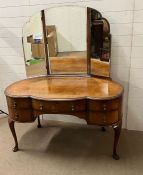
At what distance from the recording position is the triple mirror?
78.3 inches


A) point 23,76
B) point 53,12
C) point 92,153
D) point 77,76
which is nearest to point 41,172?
point 92,153

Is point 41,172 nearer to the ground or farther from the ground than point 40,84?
nearer to the ground

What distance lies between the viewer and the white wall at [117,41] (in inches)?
76.0

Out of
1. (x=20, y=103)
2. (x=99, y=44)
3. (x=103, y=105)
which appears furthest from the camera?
(x=99, y=44)

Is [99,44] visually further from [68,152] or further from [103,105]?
[68,152]

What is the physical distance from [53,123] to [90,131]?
0.45 metres

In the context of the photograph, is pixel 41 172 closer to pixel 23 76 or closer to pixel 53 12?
pixel 23 76

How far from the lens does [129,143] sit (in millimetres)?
2105

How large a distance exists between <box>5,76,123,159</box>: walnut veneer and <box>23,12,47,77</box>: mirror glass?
1.00ft

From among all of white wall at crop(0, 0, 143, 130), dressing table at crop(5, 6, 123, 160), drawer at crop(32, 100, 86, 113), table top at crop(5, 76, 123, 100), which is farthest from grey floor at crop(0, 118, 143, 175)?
table top at crop(5, 76, 123, 100)

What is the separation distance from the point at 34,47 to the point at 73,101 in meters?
0.81

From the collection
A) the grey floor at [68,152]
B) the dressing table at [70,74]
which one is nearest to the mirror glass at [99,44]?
the dressing table at [70,74]

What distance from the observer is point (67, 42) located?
2.08 metres

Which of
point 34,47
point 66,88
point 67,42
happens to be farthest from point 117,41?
point 34,47
